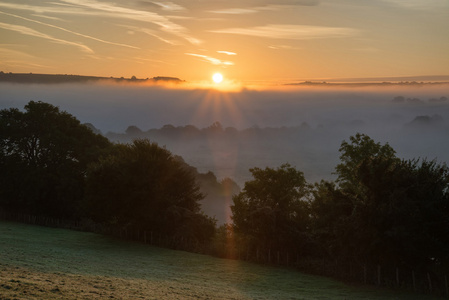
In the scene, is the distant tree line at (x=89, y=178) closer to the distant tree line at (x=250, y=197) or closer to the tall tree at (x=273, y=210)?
the distant tree line at (x=250, y=197)

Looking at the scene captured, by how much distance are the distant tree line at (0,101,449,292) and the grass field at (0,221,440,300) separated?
16.5ft

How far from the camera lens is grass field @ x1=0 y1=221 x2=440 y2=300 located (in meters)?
26.0

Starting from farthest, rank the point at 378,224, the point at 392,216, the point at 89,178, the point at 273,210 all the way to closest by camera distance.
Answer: the point at 89,178
the point at 273,210
the point at 378,224
the point at 392,216

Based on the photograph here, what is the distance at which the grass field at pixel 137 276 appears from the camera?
26.0m

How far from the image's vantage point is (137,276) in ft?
120

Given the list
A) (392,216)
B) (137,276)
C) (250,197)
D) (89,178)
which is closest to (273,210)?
(250,197)

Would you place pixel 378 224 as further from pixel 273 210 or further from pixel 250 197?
pixel 250 197

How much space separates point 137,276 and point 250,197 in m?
28.2

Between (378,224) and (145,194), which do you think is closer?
(378,224)

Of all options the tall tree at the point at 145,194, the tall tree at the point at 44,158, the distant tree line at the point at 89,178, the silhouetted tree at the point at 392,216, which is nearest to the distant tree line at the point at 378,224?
the silhouetted tree at the point at 392,216

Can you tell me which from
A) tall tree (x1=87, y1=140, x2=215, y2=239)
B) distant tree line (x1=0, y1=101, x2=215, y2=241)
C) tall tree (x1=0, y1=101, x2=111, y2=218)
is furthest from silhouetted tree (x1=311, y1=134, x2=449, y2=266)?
tall tree (x1=0, y1=101, x2=111, y2=218)

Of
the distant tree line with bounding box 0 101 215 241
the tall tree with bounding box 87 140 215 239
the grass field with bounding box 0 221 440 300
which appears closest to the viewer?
the grass field with bounding box 0 221 440 300

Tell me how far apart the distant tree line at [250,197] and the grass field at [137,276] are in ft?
16.5

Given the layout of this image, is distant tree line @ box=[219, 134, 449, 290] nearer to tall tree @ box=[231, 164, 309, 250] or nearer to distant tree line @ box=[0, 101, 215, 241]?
tall tree @ box=[231, 164, 309, 250]
